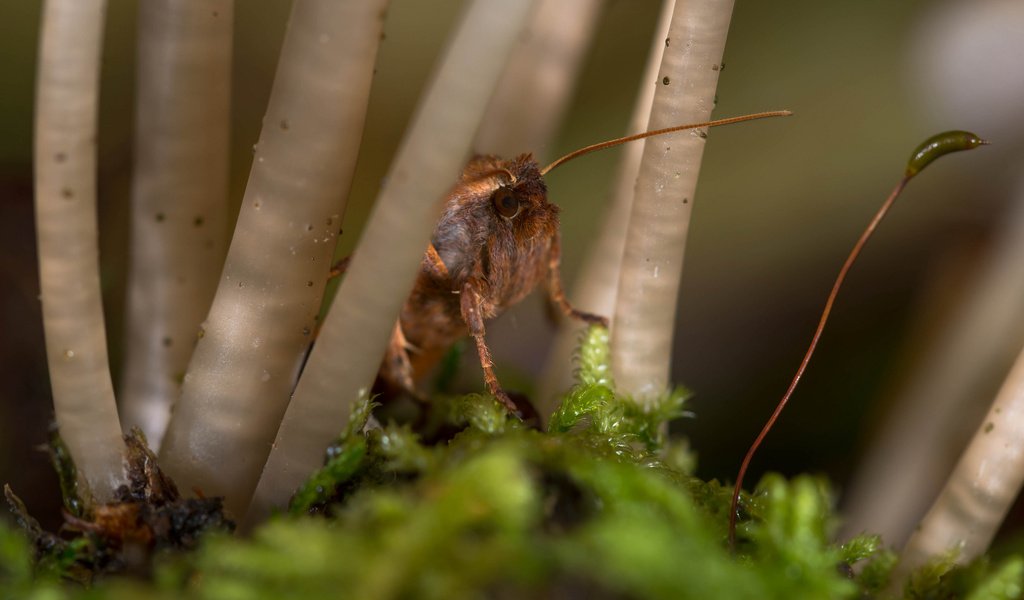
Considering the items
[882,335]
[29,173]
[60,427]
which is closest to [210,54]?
[60,427]

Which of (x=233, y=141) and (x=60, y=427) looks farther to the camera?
(x=233, y=141)

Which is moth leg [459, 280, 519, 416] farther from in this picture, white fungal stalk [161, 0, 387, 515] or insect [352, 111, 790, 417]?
white fungal stalk [161, 0, 387, 515]

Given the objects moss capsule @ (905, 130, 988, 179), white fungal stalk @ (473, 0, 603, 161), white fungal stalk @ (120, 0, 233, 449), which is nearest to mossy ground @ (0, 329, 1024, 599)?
moss capsule @ (905, 130, 988, 179)

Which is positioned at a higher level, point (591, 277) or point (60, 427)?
point (591, 277)

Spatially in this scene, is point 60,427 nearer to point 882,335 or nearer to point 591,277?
point 591,277

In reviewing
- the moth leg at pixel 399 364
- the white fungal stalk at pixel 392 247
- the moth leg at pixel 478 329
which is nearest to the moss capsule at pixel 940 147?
the white fungal stalk at pixel 392 247

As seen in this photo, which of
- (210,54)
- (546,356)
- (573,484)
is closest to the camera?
(573,484)

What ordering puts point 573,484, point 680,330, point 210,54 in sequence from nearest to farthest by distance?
1. point 573,484
2. point 210,54
3. point 680,330
